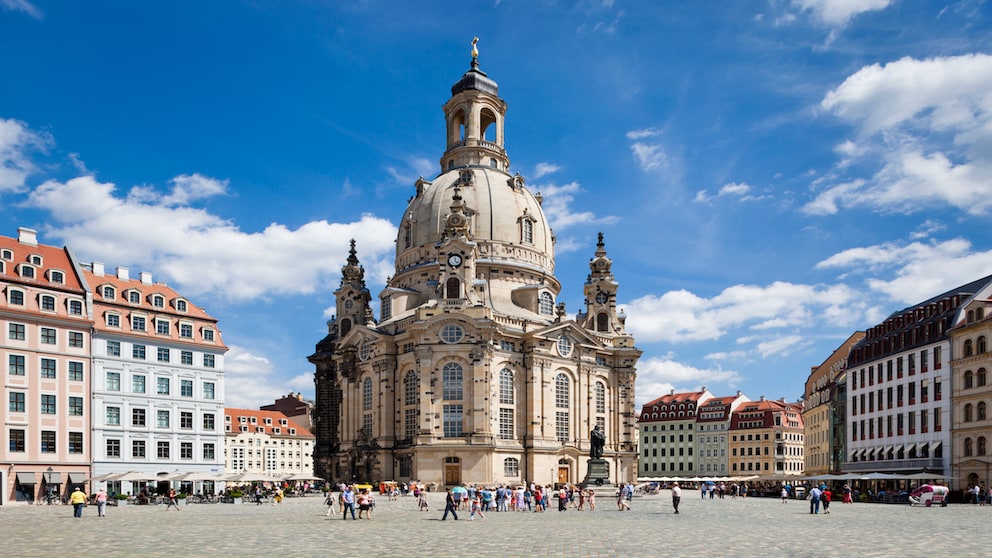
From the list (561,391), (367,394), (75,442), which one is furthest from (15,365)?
(561,391)

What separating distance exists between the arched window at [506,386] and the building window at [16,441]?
47911 millimetres

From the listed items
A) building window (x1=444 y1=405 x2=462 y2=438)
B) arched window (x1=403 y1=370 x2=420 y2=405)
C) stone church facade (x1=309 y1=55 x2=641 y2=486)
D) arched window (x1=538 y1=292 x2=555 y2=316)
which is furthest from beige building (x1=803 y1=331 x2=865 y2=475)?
arched window (x1=403 y1=370 x2=420 y2=405)

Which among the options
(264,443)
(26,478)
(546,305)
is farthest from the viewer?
(264,443)

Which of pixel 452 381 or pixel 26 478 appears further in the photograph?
pixel 452 381

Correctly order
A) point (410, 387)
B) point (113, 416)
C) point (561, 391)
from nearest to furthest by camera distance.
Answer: point (113, 416), point (410, 387), point (561, 391)

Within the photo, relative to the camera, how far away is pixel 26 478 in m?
68.1

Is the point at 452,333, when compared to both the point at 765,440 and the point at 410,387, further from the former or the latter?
the point at 765,440

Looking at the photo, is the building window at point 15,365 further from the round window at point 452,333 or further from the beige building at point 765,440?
the beige building at point 765,440

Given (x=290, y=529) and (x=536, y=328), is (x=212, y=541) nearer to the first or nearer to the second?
(x=290, y=529)

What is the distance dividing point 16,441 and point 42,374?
5214mm

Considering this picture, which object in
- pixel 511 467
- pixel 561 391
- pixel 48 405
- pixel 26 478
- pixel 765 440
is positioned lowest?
pixel 765 440

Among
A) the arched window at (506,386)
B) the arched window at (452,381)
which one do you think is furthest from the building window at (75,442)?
the arched window at (506,386)

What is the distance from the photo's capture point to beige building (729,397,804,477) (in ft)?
513

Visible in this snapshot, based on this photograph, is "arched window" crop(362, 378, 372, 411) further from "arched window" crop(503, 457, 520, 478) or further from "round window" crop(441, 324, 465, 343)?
"arched window" crop(503, 457, 520, 478)
